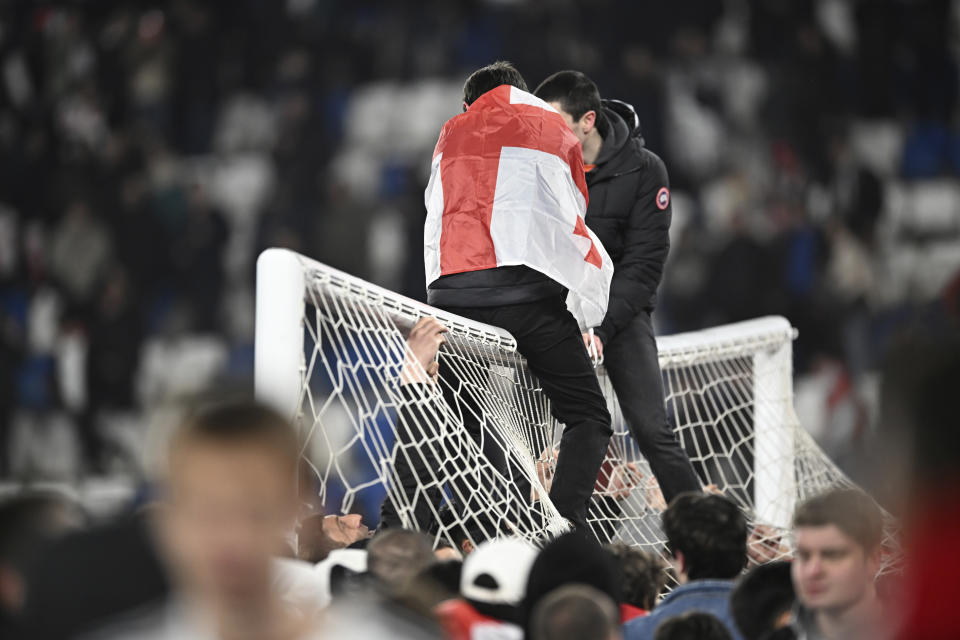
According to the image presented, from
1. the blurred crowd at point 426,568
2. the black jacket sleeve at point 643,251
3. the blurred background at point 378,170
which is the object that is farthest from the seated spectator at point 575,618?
the blurred background at point 378,170

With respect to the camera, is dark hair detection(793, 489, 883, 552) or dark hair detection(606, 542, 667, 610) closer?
dark hair detection(793, 489, 883, 552)

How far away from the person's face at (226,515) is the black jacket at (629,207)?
287 centimetres

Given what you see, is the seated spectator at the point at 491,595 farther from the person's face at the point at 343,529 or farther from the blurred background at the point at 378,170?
the blurred background at the point at 378,170

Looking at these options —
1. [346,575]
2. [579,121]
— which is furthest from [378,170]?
[346,575]

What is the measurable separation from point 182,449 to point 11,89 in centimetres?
901

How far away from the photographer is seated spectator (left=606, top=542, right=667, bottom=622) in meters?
2.60

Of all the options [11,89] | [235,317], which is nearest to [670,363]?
[235,317]

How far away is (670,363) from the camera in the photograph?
4.70 metres

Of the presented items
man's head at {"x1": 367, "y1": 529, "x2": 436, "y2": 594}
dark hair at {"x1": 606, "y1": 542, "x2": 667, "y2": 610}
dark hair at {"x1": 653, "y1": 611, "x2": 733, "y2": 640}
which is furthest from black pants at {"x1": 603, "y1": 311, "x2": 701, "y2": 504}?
dark hair at {"x1": 653, "y1": 611, "x2": 733, "y2": 640}

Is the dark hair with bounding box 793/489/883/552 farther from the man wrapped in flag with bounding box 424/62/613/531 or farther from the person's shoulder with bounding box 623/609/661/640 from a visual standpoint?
the man wrapped in flag with bounding box 424/62/613/531

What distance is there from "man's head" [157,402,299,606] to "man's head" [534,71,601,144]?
2.85 metres

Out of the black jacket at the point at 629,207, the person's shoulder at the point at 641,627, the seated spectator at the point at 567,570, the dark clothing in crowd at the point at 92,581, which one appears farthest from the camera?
the black jacket at the point at 629,207

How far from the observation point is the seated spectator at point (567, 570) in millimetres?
1823

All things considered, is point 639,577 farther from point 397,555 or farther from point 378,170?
point 378,170
